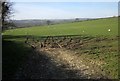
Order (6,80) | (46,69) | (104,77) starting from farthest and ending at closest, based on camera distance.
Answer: (46,69), (104,77), (6,80)

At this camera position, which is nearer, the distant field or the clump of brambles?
the clump of brambles

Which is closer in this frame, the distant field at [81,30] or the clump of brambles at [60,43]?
the clump of brambles at [60,43]

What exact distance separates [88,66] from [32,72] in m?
4.19

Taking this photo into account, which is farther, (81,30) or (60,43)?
(81,30)

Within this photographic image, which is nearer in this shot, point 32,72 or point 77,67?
point 32,72

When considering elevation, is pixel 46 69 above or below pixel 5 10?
below

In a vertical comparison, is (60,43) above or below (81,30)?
above

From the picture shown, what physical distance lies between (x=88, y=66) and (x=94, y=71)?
2.14 metres

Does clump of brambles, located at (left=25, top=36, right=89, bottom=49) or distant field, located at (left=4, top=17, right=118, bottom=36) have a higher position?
clump of brambles, located at (left=25, top=36, right=89, bottom=49)

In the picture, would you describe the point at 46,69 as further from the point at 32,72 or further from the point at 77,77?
the point at 77,77

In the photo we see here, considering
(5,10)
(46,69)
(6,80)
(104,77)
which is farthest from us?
(5,10)

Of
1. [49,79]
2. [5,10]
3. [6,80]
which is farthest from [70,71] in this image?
[5,10]

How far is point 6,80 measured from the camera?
52.4 feet

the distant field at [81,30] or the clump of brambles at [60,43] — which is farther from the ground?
the clump of brambles at [60,43]
